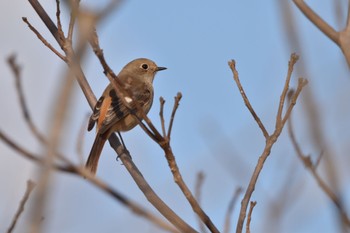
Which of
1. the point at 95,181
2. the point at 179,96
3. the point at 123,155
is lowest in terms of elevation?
the point at 95,181

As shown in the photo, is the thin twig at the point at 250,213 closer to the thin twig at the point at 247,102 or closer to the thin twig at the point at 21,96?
the thin twig at the point at 247,102

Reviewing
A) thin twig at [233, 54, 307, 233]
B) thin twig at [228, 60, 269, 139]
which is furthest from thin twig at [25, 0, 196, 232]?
thin twig at [228, 60, 269, 139]

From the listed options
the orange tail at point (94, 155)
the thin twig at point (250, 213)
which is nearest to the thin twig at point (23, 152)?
the thin twig at point (250, 213)

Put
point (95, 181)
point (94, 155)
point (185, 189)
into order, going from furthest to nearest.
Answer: point (94, 155), point (185, 189), point (95, 181)

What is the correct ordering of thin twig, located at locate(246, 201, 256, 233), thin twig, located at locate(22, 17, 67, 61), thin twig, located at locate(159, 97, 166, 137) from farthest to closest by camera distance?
1. thin twig, located at locate(22, 17, 67, 61)
2. thin twig, located at locate(246, 201, 256, 233)
3. thin twig, located at locate(159, 97, 166, 137)

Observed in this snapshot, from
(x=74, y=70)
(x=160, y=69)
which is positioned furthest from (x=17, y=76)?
(x=160, y=69)

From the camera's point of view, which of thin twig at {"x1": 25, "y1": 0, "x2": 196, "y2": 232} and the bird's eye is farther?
the bird's eye

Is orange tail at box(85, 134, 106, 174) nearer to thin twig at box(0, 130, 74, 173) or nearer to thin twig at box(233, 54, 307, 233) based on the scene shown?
thin twig at box(233, 54, 307, 233)

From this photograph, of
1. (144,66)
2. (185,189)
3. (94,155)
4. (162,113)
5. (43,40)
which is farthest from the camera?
(144,66)

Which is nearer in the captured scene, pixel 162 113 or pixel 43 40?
pixel 162 113

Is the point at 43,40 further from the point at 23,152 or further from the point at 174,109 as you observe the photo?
the point at 23,152

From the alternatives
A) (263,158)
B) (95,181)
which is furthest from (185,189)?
(95,181)

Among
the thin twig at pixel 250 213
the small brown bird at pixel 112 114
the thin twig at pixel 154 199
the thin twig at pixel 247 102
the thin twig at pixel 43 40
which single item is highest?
the thin twig at pixel 43 40

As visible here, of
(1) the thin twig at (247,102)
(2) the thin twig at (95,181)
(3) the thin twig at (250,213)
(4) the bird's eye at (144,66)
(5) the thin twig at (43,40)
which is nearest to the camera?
(2) the thin twig at (95,181)
